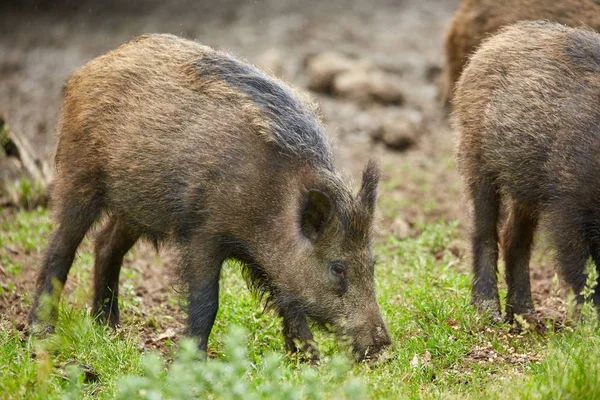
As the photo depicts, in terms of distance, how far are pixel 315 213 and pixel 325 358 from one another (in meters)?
0.89

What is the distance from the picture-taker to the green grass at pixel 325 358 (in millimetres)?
4211

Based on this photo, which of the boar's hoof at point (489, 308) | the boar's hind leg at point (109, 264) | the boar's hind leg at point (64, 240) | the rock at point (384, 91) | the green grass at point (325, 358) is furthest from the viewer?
the rock at point (384, 91)

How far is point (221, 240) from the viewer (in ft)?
19.0

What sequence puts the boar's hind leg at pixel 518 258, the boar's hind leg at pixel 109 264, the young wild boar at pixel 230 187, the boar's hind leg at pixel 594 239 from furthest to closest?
the boar's hind leg at pixel 518 258 → the boar's hind leg at pixel 109 264 → the boar's hind leg at pixel 594 239 → the young wild boar at pixel 230 187

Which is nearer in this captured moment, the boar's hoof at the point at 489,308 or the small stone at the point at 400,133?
the boar's hoof at the point at 489,308

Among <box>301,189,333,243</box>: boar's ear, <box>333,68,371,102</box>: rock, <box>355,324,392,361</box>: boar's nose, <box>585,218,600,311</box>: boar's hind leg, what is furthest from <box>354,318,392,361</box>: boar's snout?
<box>333,68,371,102</box>: rock

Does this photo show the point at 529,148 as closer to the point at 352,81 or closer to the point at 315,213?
the point at 315,213

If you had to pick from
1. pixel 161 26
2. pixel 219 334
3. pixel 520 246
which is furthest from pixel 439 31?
pixel 219 334

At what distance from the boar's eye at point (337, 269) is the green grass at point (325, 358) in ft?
1.44

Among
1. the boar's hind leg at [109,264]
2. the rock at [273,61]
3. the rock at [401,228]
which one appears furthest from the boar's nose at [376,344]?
the rock at [273,61]

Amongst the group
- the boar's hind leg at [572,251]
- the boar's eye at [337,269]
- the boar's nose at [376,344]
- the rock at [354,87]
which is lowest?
the rock at [354,87]

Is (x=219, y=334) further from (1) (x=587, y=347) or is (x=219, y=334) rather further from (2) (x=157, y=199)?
(1) (x=587, y=347)

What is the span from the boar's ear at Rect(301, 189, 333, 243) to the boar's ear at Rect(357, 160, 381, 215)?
24 cm

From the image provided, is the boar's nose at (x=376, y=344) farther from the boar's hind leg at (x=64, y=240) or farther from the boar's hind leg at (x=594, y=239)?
the boar's hind leg at (x=64, y=240)
